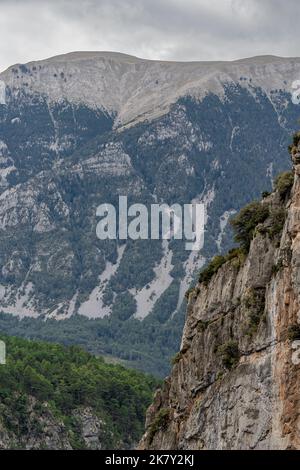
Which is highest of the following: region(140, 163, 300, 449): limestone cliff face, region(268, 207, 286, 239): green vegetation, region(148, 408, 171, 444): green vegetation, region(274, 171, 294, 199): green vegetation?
region(274, 171, 294, 199): green vegetation

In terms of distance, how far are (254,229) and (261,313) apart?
10983 mm

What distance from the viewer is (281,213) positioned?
120 m

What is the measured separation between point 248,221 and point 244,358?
17583 millimetres

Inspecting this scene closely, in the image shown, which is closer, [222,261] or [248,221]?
[248,221]

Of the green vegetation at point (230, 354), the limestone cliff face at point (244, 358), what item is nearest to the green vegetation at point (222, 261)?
the limestone cliff face at point (244, 358)

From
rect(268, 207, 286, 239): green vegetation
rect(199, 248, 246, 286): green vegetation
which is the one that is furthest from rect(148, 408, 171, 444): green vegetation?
rect(268, 207, 286, 239): green vegetation

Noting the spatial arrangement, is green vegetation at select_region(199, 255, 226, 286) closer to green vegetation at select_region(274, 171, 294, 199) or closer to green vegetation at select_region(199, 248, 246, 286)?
green vegetation at select_region(199, 248, 246, 286)

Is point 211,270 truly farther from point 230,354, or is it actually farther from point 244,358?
point 244,358

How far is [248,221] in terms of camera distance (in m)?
130

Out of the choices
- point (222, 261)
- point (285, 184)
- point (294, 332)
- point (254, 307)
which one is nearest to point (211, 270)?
point (222, 261)

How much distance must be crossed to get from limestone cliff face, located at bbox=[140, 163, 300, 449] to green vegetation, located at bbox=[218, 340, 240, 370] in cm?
8

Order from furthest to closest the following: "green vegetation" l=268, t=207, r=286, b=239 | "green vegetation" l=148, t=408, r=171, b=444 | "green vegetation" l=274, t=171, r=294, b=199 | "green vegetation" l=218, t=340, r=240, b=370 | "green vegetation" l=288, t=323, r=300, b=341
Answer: "green vegetation" l=148, t=408, r=171, b=444, "green vegetation" l=274, t=171, r=294, b=199, "green vegetation" l=218, t=340, r=240, b=370, "green vegetation" l=268, t=207, r=286, b=239, "green vegetation" l=288, t=323, r=300, b=341

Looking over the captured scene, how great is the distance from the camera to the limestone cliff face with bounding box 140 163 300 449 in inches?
4149
